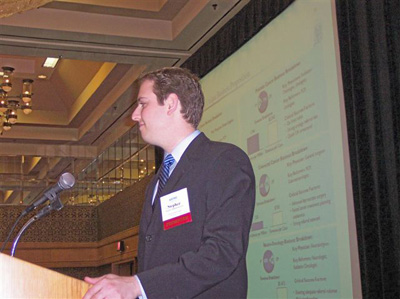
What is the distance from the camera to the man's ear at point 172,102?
87.7 inches

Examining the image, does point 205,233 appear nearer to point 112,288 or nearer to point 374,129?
point 112,288

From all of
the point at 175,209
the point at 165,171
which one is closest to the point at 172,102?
the point at 165,171

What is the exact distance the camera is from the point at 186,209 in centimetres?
203

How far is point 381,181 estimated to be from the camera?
4.08 m

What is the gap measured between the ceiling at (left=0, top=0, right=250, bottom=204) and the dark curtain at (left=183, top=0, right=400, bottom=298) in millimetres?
2112

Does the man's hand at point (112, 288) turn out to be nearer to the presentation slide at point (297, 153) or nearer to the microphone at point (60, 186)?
the microphone at point (60, 186)

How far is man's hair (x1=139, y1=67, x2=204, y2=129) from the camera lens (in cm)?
224

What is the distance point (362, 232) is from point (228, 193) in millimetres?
2476

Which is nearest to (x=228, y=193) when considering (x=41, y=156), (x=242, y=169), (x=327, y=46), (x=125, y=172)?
(x=242, y=169)

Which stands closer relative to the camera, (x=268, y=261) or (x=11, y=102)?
(x=268, y=261)

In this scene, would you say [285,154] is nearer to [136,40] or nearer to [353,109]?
[353,109]

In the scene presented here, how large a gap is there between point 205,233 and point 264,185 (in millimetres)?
3730

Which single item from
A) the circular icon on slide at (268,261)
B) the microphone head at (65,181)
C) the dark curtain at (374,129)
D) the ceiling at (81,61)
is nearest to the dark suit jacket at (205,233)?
the microphone head at (65,181)

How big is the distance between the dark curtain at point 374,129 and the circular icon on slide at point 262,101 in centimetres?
116
